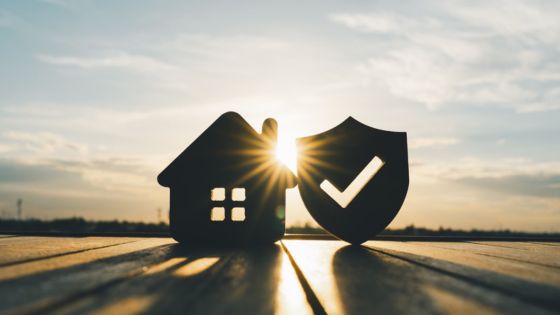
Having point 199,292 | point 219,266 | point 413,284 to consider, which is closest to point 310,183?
point 219,266

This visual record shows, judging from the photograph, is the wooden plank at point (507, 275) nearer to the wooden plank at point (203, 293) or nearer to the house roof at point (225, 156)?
the wooden plank at point (203, 293)

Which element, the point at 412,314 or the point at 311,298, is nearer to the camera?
the point at 412,314

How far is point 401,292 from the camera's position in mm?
1914

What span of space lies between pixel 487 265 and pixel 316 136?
2111mm

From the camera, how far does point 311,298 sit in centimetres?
178

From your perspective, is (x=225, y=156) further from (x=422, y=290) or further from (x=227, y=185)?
(x=422, y=290)

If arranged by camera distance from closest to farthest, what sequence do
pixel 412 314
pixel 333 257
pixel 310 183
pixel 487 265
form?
pixel 412 314 < pixel 487 265 < pixel 333 257 < pixel 310 183

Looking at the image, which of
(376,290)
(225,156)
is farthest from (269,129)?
(376,290)

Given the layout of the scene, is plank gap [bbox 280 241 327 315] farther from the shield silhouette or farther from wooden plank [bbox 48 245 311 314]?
the shield silhouette

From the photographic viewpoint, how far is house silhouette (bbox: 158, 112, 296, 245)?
449 cm

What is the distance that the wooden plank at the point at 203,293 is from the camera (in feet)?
5.14

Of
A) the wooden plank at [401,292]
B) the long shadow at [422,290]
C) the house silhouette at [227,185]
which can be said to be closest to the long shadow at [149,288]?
the wooden plank at [401,292]

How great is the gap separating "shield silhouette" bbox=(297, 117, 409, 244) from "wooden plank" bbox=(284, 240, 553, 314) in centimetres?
160

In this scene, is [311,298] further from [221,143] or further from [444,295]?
[221,143]
